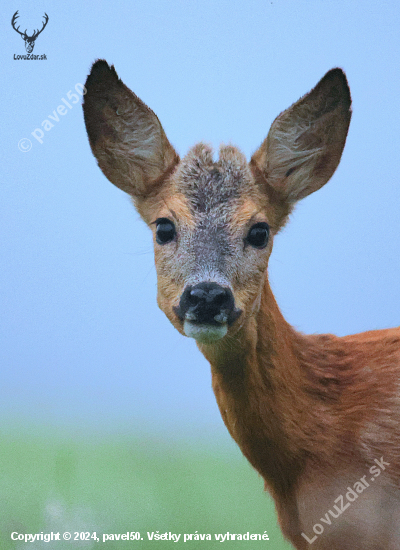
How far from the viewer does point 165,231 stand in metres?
2.71

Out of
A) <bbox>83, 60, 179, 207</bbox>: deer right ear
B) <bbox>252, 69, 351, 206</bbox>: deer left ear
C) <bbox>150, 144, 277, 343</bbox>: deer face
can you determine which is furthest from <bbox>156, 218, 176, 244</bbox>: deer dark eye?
<bbox>252, 69, 351, 206</bbox>: deer left ear

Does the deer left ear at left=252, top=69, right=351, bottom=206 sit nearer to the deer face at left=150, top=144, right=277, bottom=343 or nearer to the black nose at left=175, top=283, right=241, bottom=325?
the deer face at left=150, top=144, right=277, bottom=343

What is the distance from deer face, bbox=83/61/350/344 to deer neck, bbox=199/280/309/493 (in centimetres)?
17

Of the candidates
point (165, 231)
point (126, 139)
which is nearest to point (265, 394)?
point (165, 231)

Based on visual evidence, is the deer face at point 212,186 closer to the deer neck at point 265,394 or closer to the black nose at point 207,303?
the black nose at point 207,303

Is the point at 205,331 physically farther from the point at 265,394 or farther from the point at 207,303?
the point at 265,394

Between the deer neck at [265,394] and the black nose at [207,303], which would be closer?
the black nose at [207,303]

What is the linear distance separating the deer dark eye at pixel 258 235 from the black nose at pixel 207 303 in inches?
14.2

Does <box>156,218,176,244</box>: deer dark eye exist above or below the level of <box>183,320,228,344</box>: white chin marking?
above

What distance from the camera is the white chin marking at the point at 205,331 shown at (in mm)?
2365

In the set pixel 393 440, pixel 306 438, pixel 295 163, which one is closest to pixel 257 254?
pixel 295 163

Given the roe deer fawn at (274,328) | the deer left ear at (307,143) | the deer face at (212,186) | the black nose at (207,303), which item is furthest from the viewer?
the deer left ear at (307,143)

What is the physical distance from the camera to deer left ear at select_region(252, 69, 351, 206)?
9.23 feet

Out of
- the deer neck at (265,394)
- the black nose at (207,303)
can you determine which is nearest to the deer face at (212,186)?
the black nose at (207,303)
